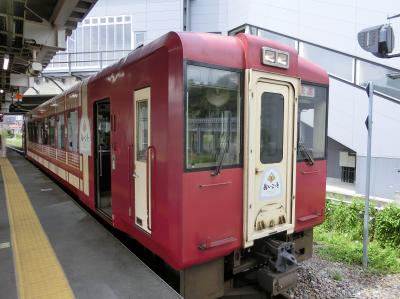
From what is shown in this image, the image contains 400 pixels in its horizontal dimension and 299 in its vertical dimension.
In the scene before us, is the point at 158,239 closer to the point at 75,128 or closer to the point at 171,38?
the point at 171,38

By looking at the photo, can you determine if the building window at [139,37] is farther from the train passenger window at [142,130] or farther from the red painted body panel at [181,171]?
the train passenger window at [142,130]

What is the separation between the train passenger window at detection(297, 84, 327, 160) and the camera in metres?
4.43

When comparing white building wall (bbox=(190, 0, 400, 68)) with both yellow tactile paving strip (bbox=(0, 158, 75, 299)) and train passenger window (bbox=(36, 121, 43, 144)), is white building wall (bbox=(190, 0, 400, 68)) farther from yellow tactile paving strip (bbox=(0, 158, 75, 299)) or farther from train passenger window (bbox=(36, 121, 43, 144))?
yellow tactile paving strip (bbox=(0, 158, 75, 299))

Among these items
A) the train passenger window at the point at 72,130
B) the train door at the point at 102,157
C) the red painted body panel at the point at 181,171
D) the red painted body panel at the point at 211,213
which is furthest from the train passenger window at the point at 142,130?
the train passenger window at the point at 72,130

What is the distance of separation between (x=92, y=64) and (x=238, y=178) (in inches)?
842

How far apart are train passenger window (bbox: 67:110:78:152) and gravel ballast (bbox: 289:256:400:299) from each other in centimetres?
469

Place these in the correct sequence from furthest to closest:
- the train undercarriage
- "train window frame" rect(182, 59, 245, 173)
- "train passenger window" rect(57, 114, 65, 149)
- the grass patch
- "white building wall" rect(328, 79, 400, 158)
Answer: "white building wall" rect(328, 79, 400, 158)
"train passenger window" rect(57, 114, 65, 149)
the grass patch
the train undercarriage
"train window frame" rect(182, 59, 245, 173)

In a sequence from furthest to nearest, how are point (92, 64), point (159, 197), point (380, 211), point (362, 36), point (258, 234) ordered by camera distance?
point (92, 64), point (380, 211), point (362, 36), point (258, 234), point (159, 197)

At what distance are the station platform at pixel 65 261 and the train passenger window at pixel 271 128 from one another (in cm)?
172

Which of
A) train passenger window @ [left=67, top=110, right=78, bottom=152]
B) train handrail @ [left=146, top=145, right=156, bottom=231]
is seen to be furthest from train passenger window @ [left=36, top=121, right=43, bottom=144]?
train handrail @ [left=146, top=145, right=156, bottom=231]

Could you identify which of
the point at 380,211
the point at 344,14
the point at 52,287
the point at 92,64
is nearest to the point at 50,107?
the point at 52,287

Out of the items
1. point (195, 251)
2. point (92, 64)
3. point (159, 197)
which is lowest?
point (195, 251)

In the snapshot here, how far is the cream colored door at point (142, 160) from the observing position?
379cm

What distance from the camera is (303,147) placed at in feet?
14.5
